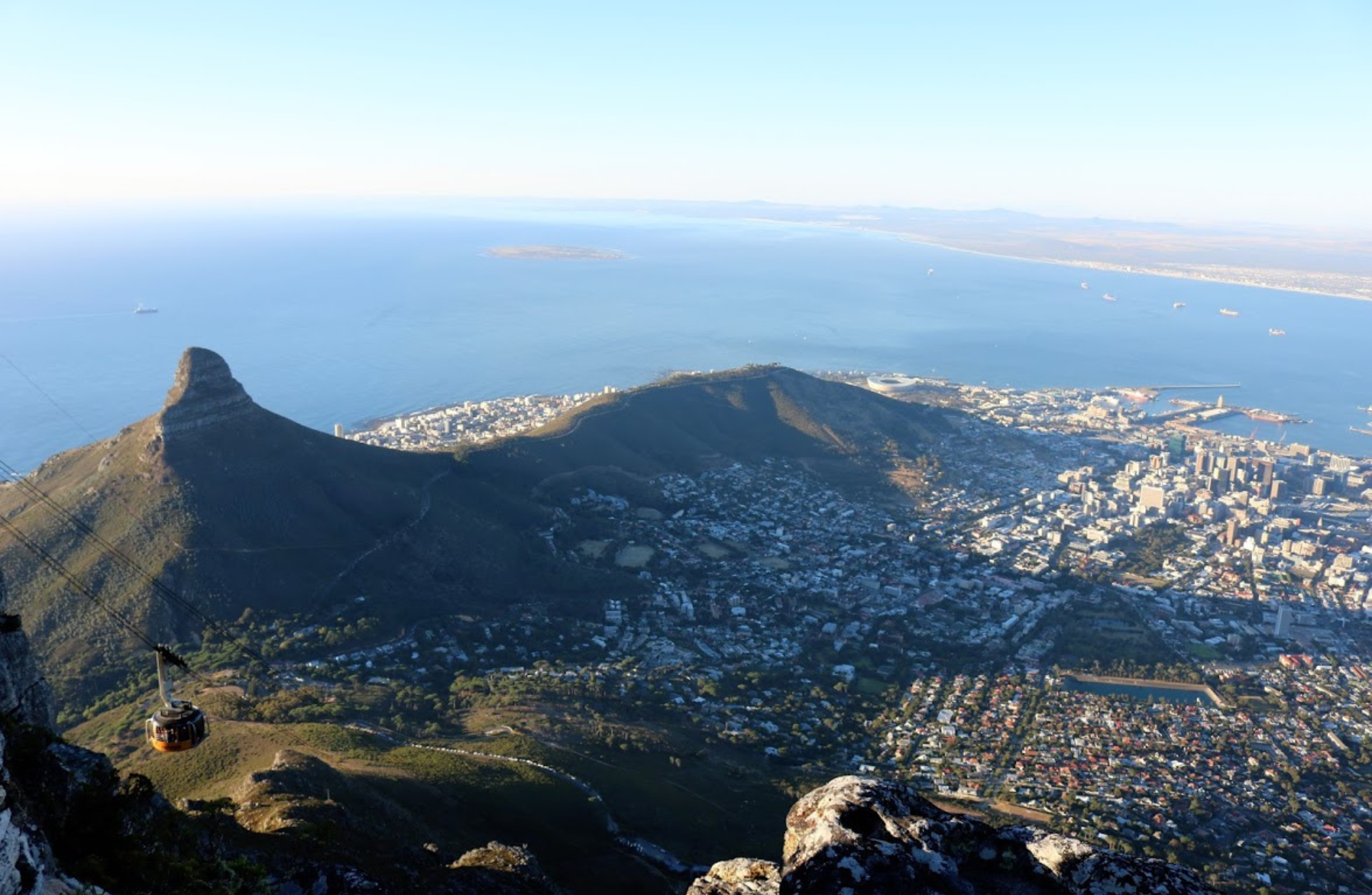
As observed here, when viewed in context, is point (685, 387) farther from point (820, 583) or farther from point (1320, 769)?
point (1320, 769)

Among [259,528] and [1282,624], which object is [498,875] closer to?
[259,528]

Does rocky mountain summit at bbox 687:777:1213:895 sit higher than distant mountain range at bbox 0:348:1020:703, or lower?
higher

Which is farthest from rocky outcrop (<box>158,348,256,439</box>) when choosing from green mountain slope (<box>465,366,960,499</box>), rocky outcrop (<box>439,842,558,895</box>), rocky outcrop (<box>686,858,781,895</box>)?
rocky outcrop (<box>686,858,781,895</box>)

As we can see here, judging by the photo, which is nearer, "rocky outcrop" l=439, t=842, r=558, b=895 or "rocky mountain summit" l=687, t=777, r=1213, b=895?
"rocky mountain summit" l=687, t=777, r=1213, b=895

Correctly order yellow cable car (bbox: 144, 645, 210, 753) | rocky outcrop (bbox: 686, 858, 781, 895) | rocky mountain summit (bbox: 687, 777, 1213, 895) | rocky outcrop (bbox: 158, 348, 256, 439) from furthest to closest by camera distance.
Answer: rocky outcrop (bbox: 158, 348, 256, 439), yellow cable car (bbox: 144, 645, 210, 753), rocky outcrop (bbox: 686, 858, 781, 895), rocky mountain summit (bbox: 687, 777, 1213, 895)

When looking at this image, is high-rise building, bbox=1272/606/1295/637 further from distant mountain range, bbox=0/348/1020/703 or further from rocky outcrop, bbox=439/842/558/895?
rocky outcrop, bbox=439/842/558/895

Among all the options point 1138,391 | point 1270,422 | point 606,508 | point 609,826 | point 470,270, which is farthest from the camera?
point 470,270

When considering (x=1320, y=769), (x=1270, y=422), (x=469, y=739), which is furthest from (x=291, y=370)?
(x=1270, y=422)
